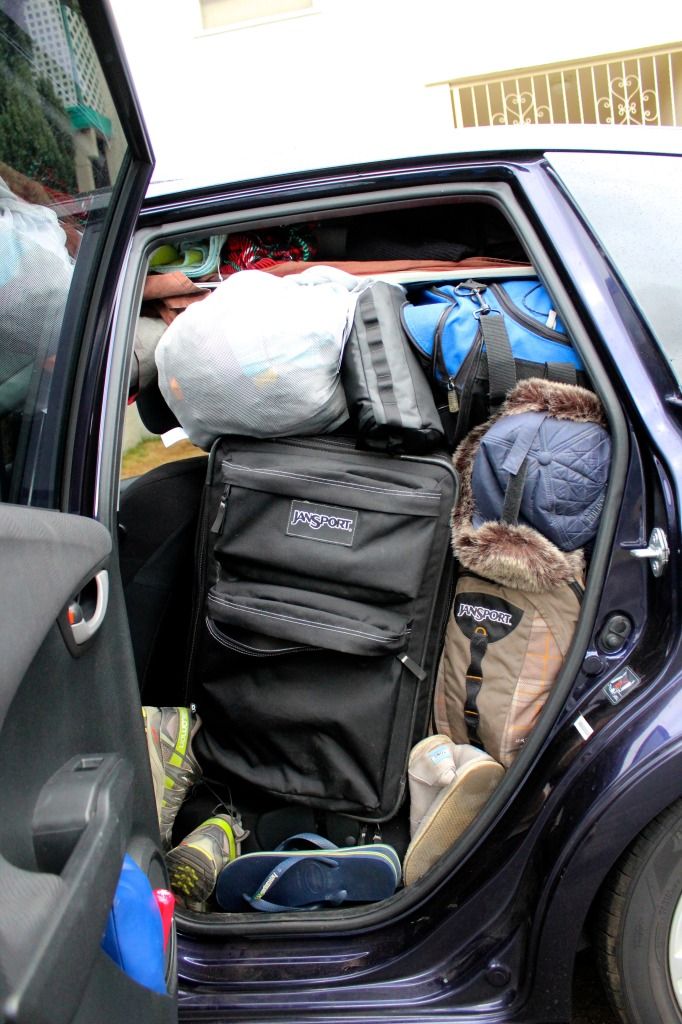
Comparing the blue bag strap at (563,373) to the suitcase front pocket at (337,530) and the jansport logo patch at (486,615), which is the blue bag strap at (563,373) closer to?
the suitcase front pocket at (337,530)

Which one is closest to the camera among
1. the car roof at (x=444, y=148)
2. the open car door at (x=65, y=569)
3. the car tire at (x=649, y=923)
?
the open car door at (x=65, y=569)

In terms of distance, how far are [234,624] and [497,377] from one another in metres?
0.71

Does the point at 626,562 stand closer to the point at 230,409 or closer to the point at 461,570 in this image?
the point at 461,570

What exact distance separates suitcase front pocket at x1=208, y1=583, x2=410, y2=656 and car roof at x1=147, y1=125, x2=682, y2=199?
822 mm

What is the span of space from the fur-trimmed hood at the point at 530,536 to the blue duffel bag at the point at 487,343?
0.05 meters

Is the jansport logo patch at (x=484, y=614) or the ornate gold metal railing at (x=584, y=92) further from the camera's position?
the ornate gold metal railing at (x=584, y=92)

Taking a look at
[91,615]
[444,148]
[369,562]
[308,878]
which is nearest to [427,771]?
[308,878]

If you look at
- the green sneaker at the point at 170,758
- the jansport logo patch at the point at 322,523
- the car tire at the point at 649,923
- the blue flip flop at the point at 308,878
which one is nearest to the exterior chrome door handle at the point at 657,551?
the car tire at the point at 649,923

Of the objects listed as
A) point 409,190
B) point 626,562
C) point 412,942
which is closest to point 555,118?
point 409,190

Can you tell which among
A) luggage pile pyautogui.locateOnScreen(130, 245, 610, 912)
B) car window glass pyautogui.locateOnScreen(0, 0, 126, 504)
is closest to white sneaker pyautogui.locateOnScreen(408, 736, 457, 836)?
luggage pile pyautogui.locateOnScreen(130, 245, 610, 912)

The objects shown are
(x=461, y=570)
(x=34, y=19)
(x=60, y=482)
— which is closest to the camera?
(x=34, y=19)

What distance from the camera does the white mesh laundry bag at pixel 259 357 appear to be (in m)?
1.46

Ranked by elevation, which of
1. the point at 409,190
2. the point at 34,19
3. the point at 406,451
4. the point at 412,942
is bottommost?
the point at 412,942

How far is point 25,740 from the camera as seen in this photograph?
0.88 m
